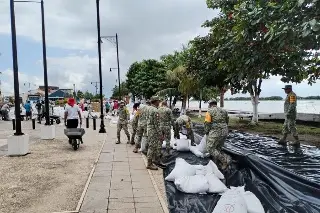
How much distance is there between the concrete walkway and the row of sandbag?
60cm

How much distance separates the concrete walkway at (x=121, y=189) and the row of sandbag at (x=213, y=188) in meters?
0.60

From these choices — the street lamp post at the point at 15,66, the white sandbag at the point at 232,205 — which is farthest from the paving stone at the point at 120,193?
the street lamp post at the point at 15,66

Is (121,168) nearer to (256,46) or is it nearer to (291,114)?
(256,46)

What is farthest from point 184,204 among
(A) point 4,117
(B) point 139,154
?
(A) point 4,117

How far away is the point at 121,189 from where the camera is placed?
593 cm

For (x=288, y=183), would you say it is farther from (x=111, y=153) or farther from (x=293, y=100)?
(x=111, y=153)

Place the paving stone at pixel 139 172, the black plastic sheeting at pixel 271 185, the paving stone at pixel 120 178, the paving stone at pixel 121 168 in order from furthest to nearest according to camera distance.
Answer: the paving stone at pixel 121 168, the paving stone at pixel 139 172, the paving stone at pixel 120 178, the black plastic sheeting at pixel 271 185

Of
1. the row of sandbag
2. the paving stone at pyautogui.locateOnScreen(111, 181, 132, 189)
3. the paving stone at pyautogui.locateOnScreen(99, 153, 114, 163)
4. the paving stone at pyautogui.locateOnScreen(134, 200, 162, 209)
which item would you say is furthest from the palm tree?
the paving stone at pyautogui.locateOnScreen(134, 200, 162, 209)

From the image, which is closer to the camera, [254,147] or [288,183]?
[288,183]

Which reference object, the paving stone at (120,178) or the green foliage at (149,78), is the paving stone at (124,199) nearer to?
the paving stone at (120,178)

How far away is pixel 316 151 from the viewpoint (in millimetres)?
8875

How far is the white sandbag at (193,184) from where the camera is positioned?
591cm

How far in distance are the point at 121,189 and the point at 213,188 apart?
164 centimetres

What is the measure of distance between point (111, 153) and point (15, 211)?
498cm
